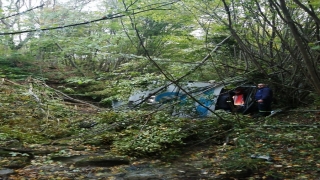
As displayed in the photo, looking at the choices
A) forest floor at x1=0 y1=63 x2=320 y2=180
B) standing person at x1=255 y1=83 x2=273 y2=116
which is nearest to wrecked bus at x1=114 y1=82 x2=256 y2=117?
standing person at x1=255 y1=83 x2=273 y2=116

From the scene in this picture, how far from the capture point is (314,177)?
14.6 feet

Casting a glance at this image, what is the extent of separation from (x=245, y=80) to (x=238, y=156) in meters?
3.53

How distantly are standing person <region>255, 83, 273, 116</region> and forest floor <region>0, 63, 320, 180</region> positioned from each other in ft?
2.71

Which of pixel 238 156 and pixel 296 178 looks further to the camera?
pixel 238 156

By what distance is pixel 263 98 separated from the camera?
9.17m

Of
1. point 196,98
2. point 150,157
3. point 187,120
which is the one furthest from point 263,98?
point 150,157

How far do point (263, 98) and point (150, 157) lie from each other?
14.4ft

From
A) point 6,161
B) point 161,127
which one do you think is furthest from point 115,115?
point 6,161

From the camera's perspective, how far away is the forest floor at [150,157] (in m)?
4.96

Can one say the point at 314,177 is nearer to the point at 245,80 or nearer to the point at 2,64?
the point at 245,80

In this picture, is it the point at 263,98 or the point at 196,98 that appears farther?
the point at 263,98

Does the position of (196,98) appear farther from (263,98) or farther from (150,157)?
(150,157)

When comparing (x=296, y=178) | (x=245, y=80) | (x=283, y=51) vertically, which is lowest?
(x=296, y=178)

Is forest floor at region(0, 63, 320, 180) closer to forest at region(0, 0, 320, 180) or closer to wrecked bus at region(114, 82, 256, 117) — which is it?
forest at region(0, 0, 320, 180)
